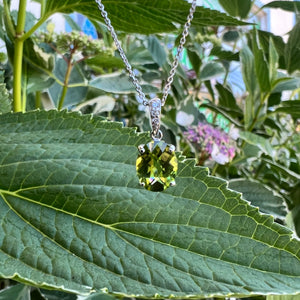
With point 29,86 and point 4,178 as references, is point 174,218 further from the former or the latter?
point 29,86

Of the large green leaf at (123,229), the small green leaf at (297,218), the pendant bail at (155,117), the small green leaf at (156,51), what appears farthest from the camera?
the small green leaf at (156,51)

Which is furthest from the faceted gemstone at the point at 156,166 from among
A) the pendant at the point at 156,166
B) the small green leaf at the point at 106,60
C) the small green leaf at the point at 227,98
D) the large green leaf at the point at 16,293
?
the small green leaf at the point at 227,98

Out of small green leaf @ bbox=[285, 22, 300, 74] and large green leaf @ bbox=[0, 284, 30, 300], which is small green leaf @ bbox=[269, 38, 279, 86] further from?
large green leaf @ bbox=[0, 284, 30, 300]

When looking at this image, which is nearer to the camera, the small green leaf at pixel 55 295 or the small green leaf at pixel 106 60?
the small green leaf at pixel 55 295

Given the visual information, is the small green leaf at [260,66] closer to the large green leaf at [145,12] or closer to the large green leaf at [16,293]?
the large green leaf at [145,12]

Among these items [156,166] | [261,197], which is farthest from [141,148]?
[261,197]
